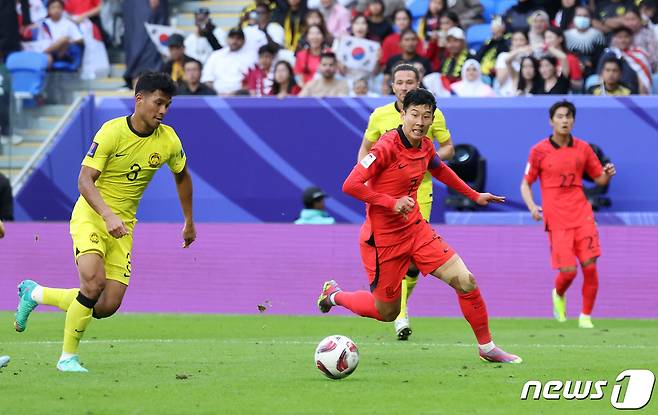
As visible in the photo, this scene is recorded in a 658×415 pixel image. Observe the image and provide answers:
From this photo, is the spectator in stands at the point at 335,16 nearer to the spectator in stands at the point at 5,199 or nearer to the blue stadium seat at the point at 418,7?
the blue stadium seat at the point at 418,7

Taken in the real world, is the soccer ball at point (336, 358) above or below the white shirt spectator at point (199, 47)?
above

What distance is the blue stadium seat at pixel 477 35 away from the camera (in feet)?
68.8

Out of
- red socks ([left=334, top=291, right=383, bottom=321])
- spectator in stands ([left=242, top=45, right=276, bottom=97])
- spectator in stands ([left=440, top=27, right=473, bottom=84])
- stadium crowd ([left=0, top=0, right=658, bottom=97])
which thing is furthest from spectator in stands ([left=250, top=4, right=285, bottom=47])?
red socks ([left=334, top=291, right=383, bottom=321])

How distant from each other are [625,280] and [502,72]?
4.09m

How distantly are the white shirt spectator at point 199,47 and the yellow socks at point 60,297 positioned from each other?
34.1ft

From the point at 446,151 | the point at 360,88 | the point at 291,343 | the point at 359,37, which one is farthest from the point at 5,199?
the point at 446,151

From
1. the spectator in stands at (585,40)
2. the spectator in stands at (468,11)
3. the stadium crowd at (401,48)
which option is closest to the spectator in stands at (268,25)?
the stadium crowd at (401,48)

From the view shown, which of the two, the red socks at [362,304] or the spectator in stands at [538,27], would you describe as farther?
the spectator in stands at [538,27]

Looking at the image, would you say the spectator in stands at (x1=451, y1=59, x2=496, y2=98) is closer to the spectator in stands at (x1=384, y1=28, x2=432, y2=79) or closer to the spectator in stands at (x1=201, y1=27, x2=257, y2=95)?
the spectator in stands at (x1=384, y1=28, x2=432, y2=79)

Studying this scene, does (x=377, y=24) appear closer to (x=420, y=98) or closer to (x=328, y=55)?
(x=328, y=55)

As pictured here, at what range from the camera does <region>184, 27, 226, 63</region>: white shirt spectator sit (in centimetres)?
2150

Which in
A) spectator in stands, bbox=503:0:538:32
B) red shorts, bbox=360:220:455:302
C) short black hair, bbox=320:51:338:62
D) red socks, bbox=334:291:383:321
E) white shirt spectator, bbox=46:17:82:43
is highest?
red shorts, bbox=360:220:455:302

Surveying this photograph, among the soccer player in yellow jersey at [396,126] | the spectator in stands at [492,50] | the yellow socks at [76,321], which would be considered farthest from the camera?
the spectator in stands at [492,50]

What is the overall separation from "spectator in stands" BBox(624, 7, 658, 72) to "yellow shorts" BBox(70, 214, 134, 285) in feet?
35.2
